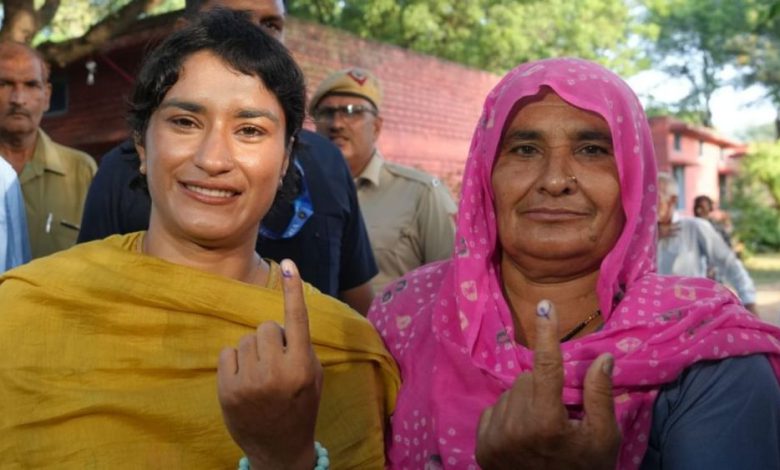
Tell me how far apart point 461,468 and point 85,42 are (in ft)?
30.8

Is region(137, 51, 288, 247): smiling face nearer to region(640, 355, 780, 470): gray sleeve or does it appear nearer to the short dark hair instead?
the short dark hair

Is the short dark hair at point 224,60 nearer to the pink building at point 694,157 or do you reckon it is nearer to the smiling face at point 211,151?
the smiling face at point 211,151

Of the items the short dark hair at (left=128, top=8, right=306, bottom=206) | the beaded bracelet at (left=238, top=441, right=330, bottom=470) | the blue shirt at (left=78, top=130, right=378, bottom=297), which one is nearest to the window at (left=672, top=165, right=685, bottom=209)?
the blue shirt at (left=78, top=130, right=378, bottom=297)

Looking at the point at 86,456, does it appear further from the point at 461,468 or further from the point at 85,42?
the point at 85,42

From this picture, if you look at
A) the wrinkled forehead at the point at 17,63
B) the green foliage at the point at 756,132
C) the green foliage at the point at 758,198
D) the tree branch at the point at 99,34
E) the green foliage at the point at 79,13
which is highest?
the green foliage at the point at 756,132

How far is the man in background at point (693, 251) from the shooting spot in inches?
245

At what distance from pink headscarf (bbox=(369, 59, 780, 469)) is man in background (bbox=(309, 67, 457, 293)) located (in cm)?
182

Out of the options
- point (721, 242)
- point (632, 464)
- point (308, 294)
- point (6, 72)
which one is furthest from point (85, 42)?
point (632, 464)

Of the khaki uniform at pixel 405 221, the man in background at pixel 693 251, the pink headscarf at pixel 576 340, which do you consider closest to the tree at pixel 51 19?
the man in background at pixel 693 251

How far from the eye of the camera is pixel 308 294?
214 cm

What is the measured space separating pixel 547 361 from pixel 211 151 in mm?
911

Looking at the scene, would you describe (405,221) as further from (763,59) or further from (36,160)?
(763,59)

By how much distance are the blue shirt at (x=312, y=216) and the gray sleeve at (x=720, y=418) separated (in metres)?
1.21

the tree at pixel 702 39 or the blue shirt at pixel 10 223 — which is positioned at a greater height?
the tree at pixel 702 39
